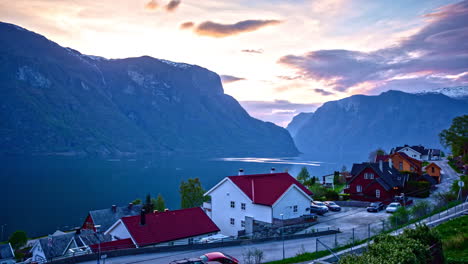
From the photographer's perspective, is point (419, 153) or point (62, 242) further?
point (419, 153)

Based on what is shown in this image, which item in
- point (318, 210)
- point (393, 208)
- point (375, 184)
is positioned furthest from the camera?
point (375, 184)

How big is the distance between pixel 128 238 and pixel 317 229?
18848 mm

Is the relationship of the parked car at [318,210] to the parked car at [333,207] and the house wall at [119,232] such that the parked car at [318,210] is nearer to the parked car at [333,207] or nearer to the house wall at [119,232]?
the parked car at [333,207]

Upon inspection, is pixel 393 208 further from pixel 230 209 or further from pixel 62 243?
pixel 62 243

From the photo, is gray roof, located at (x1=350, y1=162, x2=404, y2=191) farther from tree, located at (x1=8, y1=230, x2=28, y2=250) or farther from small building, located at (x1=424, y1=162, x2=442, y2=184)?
tree, located at (x1=8, y1=230, x2=28, y2=250)

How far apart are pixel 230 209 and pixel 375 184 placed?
914 inches

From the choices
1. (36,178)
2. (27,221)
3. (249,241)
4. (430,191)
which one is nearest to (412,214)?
(249,241)

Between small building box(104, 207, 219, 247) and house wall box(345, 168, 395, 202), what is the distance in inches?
990

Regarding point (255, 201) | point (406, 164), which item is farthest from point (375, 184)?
point (406, 164)

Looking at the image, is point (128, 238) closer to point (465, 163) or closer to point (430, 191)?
point (430, 191)

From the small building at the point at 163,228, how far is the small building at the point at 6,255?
67.7 ft

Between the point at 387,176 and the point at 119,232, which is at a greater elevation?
the point at 387,176

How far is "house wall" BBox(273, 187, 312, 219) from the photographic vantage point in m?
40.4

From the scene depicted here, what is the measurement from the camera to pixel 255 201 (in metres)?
41.2
